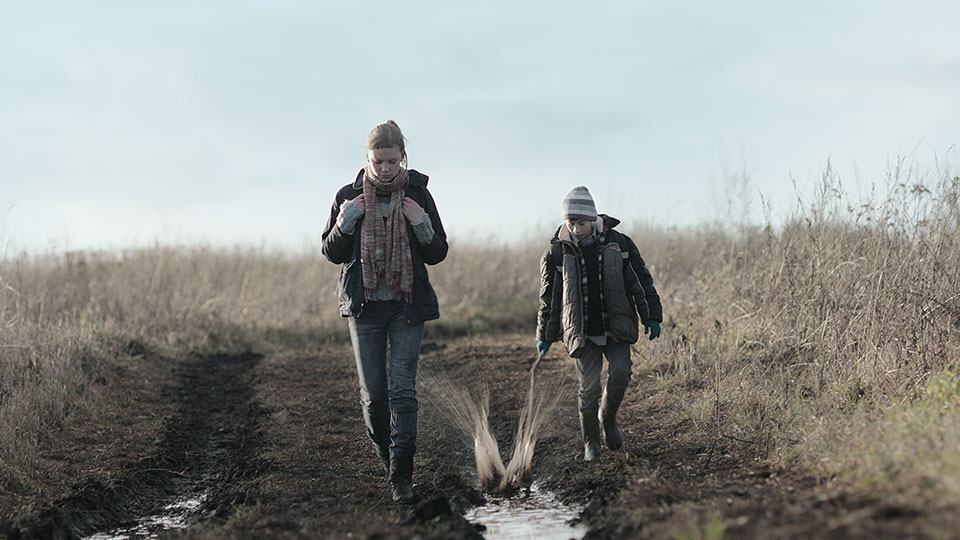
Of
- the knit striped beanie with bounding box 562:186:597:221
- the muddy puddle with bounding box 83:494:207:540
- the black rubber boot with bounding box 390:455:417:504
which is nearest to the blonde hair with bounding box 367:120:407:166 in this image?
the knit striped beanie with bounding box 562:186:597:221

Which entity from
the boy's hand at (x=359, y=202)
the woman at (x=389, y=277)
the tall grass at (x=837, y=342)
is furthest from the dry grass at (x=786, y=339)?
the boy's hand at (x=359, y=202)

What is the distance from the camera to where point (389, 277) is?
18.3 feet

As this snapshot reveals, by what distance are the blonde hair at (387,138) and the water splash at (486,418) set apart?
75.3 inches

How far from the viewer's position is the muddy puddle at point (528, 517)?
16.8ft

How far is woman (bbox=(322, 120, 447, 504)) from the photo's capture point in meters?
5.61

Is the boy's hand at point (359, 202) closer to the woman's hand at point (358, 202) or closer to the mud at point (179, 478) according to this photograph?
the woman's hand at point (358, 202)

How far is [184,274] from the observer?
18078 millimetres

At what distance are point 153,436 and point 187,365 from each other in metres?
4.47

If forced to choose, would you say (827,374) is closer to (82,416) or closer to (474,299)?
(82,416)

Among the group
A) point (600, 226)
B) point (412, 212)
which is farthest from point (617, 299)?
point (412, 212)

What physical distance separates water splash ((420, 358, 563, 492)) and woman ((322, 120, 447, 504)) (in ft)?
2.33

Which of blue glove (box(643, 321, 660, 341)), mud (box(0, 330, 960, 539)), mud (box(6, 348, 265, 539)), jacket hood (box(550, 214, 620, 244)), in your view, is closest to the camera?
mud (box(0, 330, 960, 539))

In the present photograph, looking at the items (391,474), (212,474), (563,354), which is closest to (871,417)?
(391,474)

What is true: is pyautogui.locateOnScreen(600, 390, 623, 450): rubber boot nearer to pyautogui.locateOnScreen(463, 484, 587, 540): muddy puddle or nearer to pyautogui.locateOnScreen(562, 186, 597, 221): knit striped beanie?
pyautogui.locateOnScreen(463, 484, 587, 540): muddy puddle
